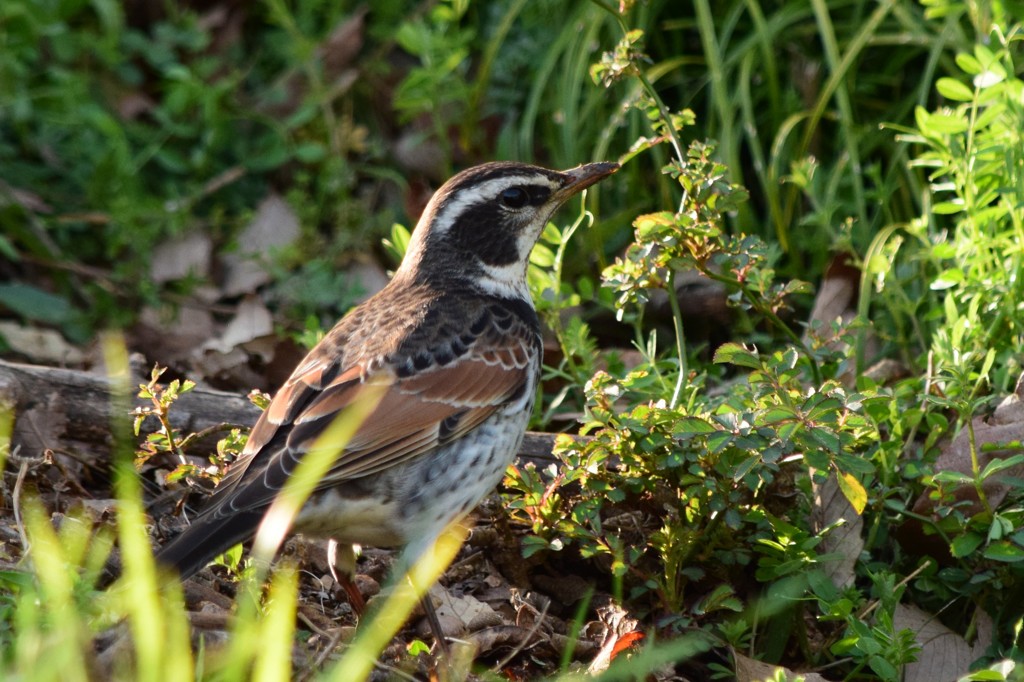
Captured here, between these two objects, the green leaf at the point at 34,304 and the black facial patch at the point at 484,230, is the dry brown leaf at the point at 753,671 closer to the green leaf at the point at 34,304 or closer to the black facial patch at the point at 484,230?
the black facial patch at the point at 484,230

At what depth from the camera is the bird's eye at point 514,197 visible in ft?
18.8

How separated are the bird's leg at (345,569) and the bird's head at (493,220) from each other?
4.11 ft

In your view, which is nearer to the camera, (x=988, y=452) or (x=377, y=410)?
(x=377, y=410)

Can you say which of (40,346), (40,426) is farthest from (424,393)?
(40,346)

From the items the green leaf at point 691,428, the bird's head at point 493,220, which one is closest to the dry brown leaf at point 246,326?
the bird's head at point 493,220

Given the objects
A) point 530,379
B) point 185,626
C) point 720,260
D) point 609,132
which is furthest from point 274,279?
point 185,626

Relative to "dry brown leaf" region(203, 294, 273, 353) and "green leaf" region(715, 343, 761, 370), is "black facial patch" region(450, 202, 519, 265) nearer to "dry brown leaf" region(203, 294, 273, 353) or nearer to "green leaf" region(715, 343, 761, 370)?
"green leaf" region(715, 343, 761, 370)

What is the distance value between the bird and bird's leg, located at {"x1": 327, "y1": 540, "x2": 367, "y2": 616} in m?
0.04

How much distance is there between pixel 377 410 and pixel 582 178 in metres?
1.46

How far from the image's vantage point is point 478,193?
5719 millimetres

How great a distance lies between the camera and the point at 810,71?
308 inches

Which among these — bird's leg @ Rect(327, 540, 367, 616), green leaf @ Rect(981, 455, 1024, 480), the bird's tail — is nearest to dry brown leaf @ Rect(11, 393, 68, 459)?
bird's leg @ Rect(327, 540, 367, 616)

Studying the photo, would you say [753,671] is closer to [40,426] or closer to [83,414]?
[83,414]

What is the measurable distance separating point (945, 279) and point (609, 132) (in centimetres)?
233
